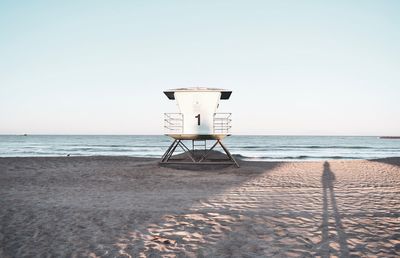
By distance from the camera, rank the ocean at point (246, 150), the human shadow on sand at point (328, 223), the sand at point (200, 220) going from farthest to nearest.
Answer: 1. the ocean at point (246, 150)
2. the sand at point (200, 220)
3. the human shadow on sand at point (328, 223)

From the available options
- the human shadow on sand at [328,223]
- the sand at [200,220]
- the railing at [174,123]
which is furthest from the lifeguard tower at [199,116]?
the human shadow on sand at [328,223]

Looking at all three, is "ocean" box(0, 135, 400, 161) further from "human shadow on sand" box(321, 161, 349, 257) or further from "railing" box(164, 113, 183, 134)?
"human shadow on sand" box(321, 161, 349, 257)

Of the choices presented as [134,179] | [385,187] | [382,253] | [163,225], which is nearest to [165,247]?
[163,225]

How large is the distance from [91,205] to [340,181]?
1005 cm

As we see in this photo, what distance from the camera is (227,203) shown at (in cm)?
751

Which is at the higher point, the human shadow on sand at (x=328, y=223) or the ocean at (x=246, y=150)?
the human shadow on sand at (x=328, y=223)

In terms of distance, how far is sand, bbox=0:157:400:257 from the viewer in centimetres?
449

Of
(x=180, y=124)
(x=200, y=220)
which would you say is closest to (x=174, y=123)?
(x=180, y=124)

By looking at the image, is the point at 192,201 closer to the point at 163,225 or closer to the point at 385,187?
the point at 163,225

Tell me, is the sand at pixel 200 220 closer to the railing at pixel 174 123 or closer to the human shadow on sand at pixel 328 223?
the human shadow on sand at pixel 328 223

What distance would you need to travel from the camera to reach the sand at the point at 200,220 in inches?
177

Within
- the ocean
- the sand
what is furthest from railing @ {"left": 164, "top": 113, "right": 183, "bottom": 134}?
the ocean

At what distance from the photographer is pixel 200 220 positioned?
19.4ft

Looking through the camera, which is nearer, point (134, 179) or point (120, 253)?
point (120, 253)
